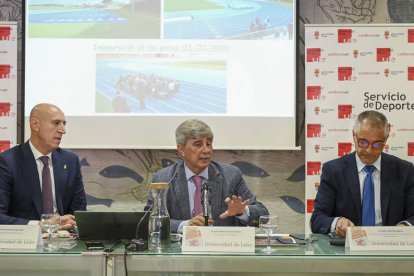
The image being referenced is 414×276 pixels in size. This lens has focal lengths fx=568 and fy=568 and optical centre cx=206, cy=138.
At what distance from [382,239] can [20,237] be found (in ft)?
4.72

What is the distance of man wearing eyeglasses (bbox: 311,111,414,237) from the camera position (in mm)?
3105

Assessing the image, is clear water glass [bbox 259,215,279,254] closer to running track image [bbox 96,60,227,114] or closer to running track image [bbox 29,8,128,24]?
running track image [bbox 96,60,227,114]

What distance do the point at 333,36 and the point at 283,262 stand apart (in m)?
2.52

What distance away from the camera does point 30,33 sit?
4.25 metres

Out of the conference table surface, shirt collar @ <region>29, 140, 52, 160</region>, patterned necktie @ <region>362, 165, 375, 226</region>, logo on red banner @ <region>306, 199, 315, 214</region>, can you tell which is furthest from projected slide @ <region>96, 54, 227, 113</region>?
the conference table surface

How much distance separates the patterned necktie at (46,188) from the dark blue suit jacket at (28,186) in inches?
1.6

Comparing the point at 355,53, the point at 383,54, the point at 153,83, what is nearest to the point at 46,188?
the point at 153,83

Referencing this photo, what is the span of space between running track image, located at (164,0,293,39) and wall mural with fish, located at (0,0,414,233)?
256 mm

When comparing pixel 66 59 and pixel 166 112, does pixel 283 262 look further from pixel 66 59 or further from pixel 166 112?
pixel 66 59

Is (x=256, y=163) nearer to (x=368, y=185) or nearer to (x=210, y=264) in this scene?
(x=368, y=185)

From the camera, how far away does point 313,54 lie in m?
4.20

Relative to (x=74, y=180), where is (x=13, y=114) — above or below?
above

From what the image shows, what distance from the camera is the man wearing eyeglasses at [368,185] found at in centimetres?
311

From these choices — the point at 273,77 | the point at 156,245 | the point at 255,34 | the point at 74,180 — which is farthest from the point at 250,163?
the point at 156,245
